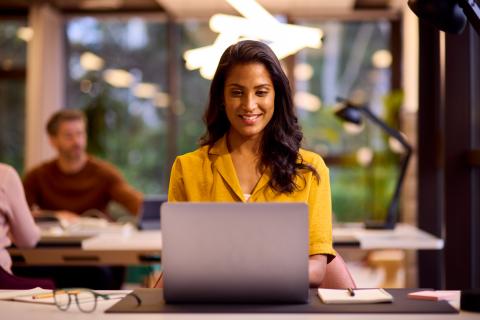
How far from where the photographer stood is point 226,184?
2334 mm

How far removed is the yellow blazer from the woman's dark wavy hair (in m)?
0.03

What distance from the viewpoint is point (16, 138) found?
8.69 meters

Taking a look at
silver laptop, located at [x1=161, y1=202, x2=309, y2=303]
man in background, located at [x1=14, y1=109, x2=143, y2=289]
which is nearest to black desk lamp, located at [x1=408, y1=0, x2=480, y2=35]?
silver laptop, located at [x1=161, y1=202, x2=309, y2=303]

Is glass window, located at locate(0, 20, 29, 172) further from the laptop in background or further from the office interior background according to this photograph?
the laptop in background

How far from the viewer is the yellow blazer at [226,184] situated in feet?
7.52

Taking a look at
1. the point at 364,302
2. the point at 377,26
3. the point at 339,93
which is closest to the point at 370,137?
the point at 339,93

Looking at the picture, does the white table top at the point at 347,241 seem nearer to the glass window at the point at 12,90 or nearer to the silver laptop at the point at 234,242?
the silver laptop at the point at 234,242

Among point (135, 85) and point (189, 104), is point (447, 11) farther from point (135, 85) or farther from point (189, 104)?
point (135, 85)

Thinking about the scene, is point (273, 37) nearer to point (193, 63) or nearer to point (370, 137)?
→ point (193, 63)

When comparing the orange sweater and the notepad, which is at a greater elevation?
the orange sweater

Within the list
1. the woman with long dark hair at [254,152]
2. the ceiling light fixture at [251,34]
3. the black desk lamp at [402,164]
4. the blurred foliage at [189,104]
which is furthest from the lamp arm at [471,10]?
the blurred foliage at [189,104]

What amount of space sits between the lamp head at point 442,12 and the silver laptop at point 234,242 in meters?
0.73

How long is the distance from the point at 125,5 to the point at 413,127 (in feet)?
12.5

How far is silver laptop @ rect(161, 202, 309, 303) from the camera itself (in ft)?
5.42
